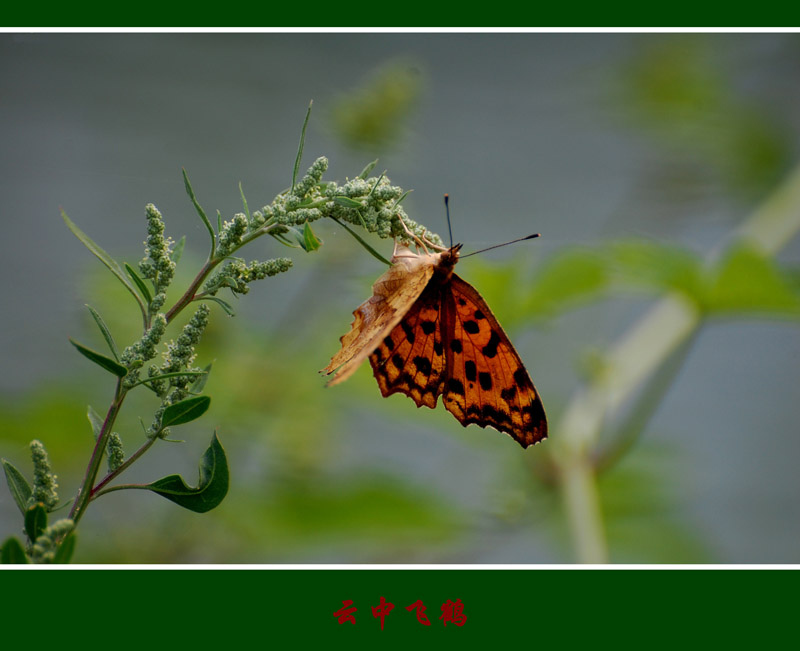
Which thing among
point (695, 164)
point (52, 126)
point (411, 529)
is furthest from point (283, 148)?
point (411, 529)

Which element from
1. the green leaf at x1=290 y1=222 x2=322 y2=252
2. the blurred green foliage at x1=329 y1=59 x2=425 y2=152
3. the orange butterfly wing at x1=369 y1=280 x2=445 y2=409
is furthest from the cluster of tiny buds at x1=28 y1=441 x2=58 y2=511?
the blurred green foliage at x1=329 y1=59 x2=425 y2=152

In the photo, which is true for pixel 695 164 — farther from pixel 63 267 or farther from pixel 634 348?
pixel 63 267

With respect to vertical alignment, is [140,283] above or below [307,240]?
below

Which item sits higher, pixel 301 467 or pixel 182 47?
pixel 182 47

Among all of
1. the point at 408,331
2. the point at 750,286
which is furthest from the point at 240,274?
the point at 750,286

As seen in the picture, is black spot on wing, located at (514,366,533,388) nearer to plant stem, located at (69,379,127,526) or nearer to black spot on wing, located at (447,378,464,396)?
black spot on wing, located at (447,378,464,396)

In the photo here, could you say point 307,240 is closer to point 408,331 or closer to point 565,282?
point 408,331
